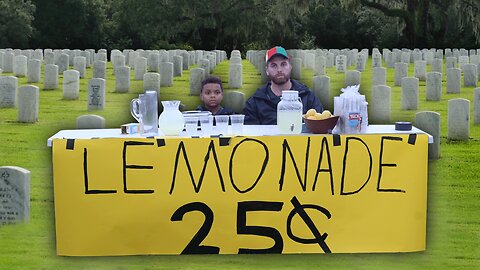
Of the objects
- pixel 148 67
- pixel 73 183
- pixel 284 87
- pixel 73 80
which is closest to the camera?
pixel 73 183

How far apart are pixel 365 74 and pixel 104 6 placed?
1119 inches

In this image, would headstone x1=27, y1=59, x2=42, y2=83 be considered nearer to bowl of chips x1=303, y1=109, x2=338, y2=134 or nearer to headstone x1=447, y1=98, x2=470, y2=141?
headstone x1=447, y1=98, x2=470, y2=141

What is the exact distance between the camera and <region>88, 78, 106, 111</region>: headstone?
64.3 feet

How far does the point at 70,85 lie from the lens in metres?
22.1

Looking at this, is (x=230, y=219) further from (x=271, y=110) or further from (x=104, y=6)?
(x=104, y=6)

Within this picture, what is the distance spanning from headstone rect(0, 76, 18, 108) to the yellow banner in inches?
483

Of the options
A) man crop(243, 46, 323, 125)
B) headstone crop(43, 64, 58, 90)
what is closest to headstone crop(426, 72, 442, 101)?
headstone crop(43, 64, 58, 90)

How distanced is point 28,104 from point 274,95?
29.4 feet

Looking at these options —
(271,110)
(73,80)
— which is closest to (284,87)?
(271,110)

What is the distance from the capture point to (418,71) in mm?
29156

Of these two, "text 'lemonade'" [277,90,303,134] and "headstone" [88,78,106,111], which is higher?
"text 'lemonade'" [277,90,303,134]

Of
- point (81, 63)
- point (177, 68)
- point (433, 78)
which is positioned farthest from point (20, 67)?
point (433, 78)

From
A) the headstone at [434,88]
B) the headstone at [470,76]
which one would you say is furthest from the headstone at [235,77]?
the headstone at [470,76]

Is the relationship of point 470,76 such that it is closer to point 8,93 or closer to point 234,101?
point 8,93
